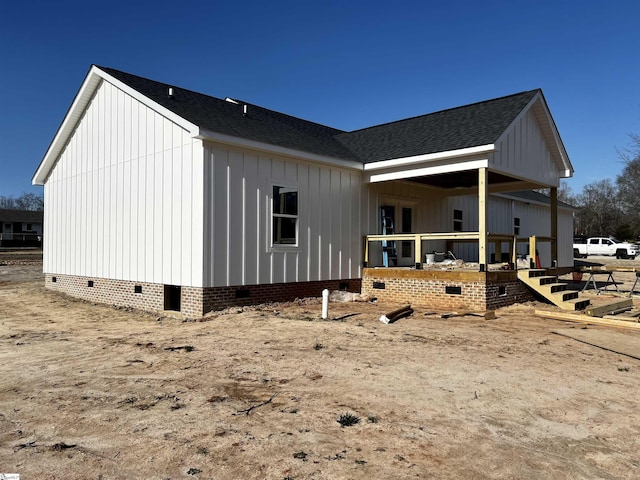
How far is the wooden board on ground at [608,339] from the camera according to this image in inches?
299

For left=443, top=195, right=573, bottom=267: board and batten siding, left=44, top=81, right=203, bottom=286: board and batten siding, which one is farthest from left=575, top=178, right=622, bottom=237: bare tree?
left=44, top=81, right=203, bottom=286: board and batten siding

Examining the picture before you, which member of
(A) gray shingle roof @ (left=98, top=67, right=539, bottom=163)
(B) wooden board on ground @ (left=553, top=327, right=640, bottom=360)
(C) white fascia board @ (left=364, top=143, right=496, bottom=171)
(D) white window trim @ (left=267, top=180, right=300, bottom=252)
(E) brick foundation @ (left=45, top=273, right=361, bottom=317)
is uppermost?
(A) gray shingle roof @ (left=98, top=67, right=539, bottom=163)

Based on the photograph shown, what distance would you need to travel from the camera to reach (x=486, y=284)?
11.2m

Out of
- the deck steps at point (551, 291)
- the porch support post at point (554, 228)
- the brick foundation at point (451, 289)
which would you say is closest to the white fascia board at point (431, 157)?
the brick foundation at point (451, 289)

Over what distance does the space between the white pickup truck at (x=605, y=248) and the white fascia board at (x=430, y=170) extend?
33267 millimetres

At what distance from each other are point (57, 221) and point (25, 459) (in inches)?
588

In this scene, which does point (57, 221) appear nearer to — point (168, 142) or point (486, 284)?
point (168, 142)

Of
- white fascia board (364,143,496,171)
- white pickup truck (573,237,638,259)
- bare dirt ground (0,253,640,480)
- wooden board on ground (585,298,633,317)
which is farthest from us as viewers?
A: white pickup truck (573,237,638,259)

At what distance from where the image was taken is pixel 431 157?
12.0 metres

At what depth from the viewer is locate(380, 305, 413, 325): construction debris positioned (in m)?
9.52

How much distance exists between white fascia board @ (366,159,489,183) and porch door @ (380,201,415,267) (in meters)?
1.50

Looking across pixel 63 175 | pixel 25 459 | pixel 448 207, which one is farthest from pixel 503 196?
pixel 25 459

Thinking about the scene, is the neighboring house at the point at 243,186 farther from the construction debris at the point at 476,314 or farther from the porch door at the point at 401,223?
the construction debris at the point at 476,314

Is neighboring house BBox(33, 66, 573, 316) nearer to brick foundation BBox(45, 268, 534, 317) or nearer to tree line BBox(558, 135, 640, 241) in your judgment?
brick foundation BBox(45, 268, 534, 317)
